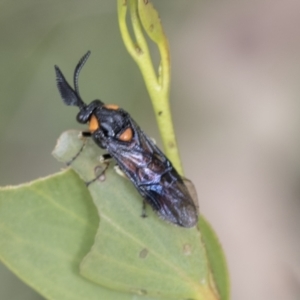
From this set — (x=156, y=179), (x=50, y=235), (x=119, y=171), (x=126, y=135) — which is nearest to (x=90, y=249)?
(x=50, y=235)

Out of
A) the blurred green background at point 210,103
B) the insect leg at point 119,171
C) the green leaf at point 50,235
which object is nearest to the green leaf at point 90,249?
the green leaf at point 50,235

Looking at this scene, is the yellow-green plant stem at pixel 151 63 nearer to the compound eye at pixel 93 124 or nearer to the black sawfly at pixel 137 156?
the black sawfly at pixel 137 156

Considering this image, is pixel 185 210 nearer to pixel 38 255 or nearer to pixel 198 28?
pixel 38 255

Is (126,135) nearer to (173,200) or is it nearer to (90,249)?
(173,200)

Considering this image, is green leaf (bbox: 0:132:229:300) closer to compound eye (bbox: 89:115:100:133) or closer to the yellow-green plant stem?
the yellow-green plant stem

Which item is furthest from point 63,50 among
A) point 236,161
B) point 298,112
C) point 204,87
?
point 298,112
